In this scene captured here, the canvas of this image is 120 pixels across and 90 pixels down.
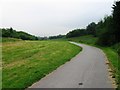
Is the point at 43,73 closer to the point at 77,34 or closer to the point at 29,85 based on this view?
the point at 29,85

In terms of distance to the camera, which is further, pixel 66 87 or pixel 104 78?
pixel 104 78

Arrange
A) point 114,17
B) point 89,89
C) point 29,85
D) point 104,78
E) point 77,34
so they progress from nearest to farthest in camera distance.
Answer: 1. point 89,89
2. point 29,85
3. point 104,78
4. point 114,17
5. point 77,34

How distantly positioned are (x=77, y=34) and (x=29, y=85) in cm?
15559

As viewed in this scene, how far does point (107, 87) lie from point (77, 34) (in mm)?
156587

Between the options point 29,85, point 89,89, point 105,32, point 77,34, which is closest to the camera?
point 89,89

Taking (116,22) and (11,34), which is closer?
(116,22)

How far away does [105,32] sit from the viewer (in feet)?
210

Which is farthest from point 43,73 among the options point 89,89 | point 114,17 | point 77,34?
point 77,34

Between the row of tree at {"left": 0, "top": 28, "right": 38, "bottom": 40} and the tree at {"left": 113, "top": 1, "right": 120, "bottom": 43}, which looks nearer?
the tree at {"left": 113, "top": 1, "right": 120, "bottom": 43}

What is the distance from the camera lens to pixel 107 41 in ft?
211

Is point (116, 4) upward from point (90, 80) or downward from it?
upward

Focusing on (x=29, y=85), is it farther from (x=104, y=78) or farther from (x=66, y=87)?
(x=104, y=78)

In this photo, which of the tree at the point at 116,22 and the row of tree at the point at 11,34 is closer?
the tree at the point at 116,22

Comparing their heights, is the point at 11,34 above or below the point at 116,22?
below
